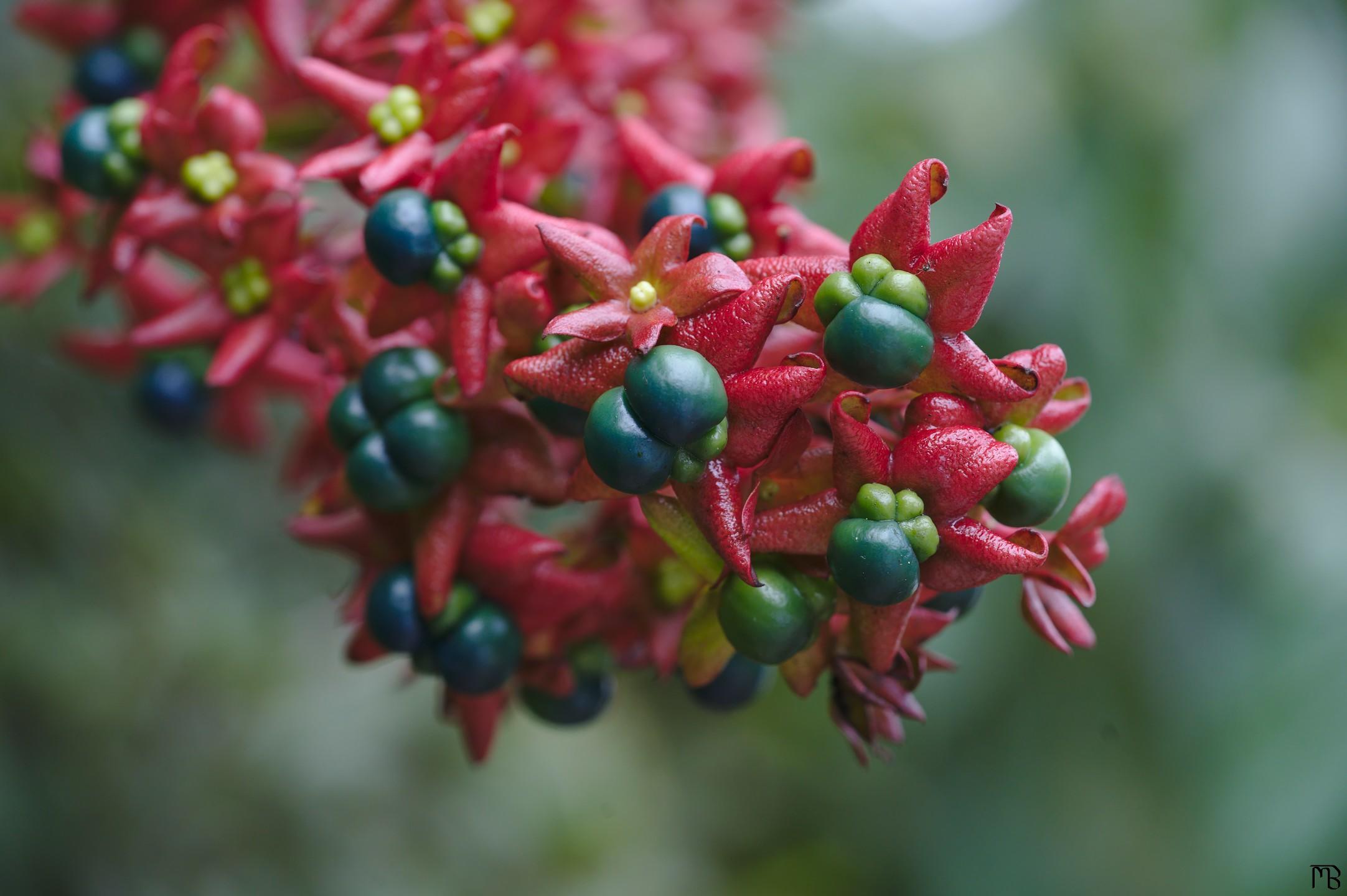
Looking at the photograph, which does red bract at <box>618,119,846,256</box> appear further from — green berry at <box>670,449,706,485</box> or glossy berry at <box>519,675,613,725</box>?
glossy berry at <box>519,675,613,725</box>

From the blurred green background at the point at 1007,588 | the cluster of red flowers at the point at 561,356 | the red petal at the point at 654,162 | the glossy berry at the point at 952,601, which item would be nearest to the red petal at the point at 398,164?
the cluster of red flowers at the point at 561,356

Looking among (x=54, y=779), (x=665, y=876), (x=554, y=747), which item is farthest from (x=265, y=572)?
(x=665, y=876)

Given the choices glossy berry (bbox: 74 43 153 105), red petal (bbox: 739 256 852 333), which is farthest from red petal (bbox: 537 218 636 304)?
glossy berry (bbox: 74 43 153 105)

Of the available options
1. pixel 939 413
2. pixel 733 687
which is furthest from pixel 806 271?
pixel 733 687

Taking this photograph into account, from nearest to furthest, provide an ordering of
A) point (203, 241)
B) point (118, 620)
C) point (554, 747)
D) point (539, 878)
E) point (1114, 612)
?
point (203, 241), point (118, 620), point (1114, 612), point (539, 878), point (554, 747)

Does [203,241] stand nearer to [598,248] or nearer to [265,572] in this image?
[598,248]

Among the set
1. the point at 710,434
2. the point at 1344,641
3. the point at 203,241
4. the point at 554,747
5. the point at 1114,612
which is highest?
the point at 710,434
